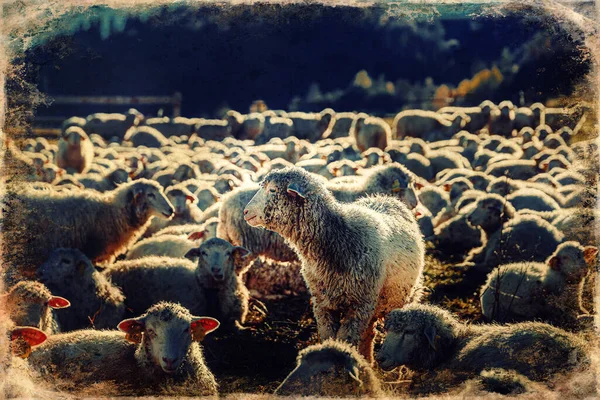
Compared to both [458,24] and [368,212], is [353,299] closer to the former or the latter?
[368,212]

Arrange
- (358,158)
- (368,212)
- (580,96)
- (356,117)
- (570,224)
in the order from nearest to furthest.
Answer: (368,212)
(580,96)
(570,224)
(358,158)
(356,117)

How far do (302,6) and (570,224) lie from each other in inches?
159

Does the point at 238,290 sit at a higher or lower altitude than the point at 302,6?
lower

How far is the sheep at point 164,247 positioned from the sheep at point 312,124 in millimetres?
11037

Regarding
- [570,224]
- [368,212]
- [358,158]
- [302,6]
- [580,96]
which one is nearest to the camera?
[368,212]

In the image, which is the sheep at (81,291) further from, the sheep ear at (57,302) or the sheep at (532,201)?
the sheep at (532,201)

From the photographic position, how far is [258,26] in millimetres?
6473

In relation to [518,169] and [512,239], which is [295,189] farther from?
[518,169]

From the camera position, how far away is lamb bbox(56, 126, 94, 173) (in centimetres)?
1309

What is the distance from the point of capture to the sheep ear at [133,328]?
4441mm

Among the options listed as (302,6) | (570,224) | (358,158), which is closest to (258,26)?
(302,6)

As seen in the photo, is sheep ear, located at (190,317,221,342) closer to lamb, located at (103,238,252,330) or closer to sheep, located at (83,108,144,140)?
lamb, located at (103,238,252,330)

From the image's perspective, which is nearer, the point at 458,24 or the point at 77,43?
the point at 77,43

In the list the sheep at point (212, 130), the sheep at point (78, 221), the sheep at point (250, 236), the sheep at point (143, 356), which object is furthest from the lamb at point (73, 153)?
the sheep at point (143, 356)
